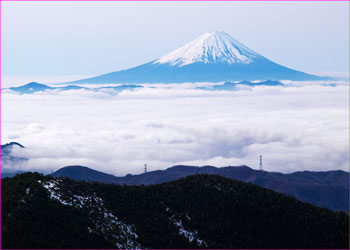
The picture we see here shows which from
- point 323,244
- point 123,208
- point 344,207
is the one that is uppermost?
point 123,208

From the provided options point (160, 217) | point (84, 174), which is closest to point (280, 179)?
point (84, 174)

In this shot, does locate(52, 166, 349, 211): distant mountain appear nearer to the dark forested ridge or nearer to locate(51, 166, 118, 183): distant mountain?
locate(51, 166, 118, 183): distant mountain

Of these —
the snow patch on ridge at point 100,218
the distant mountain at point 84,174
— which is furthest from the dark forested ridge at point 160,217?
the distant mountain at point 84,174

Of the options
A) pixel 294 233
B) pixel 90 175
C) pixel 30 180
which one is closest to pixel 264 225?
pixel 294 233

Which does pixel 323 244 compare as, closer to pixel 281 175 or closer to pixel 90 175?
pixel 90 175

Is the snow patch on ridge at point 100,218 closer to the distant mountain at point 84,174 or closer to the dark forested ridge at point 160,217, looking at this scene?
the dark forested ridge at point 160,217
